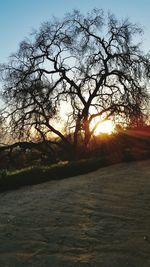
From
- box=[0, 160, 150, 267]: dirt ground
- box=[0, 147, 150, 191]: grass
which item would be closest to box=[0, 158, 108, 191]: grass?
box=[0, 147, 150, 191]: grass

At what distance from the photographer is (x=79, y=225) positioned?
9.21m

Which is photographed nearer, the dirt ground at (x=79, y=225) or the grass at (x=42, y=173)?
the dirt ground at (x=79, y=225)

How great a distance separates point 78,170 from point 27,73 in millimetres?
10698

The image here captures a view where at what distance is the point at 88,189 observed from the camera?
1452cm

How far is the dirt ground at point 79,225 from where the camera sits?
6.89m

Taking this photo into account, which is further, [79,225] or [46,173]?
[46,173]

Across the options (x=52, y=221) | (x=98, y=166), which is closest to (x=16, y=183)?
(x=98, y=166)

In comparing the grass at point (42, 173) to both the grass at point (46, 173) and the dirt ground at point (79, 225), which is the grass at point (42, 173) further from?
the dirt ground at point (79, 225)

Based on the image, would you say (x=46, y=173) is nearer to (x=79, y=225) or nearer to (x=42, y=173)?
(x=42, y=173)

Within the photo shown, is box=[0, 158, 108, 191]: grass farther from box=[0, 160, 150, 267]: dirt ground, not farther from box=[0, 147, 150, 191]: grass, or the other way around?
box=[0, 160, 150, 267]: dirt ground

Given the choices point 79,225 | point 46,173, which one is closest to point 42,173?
point 46,173

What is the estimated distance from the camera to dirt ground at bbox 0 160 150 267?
689cm

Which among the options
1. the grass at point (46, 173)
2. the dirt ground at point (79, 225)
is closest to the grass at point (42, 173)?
the grass at point (46, 173)

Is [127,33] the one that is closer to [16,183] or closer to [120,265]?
[16,183]
